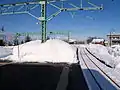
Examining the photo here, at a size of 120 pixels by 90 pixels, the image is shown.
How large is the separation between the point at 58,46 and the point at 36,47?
2.64 metres

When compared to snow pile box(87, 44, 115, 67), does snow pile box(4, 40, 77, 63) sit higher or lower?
higher

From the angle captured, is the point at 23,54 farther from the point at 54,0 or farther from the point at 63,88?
the point at 63,88

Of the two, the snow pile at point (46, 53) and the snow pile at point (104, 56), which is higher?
the snow pile at point (46, 53)

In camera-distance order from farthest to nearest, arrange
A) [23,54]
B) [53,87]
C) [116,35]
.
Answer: [116,35] < [23,54] < [53,87]

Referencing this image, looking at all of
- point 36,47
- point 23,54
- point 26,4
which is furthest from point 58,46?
point 26,4

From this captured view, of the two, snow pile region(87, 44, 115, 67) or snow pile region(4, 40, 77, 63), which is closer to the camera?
snow pile region(87, 44, 115, 67)

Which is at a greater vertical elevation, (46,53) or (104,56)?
(46,53)

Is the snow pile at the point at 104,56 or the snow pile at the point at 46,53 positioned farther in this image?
the snow pile at the point at 46,53

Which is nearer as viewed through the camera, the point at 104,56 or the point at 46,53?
the point at 46,53

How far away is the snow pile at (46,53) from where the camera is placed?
23805 millimetres

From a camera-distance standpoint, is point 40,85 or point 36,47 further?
point 36,47

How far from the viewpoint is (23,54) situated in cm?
2617

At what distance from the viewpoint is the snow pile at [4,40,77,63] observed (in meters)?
23.8

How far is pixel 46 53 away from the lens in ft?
85.4
